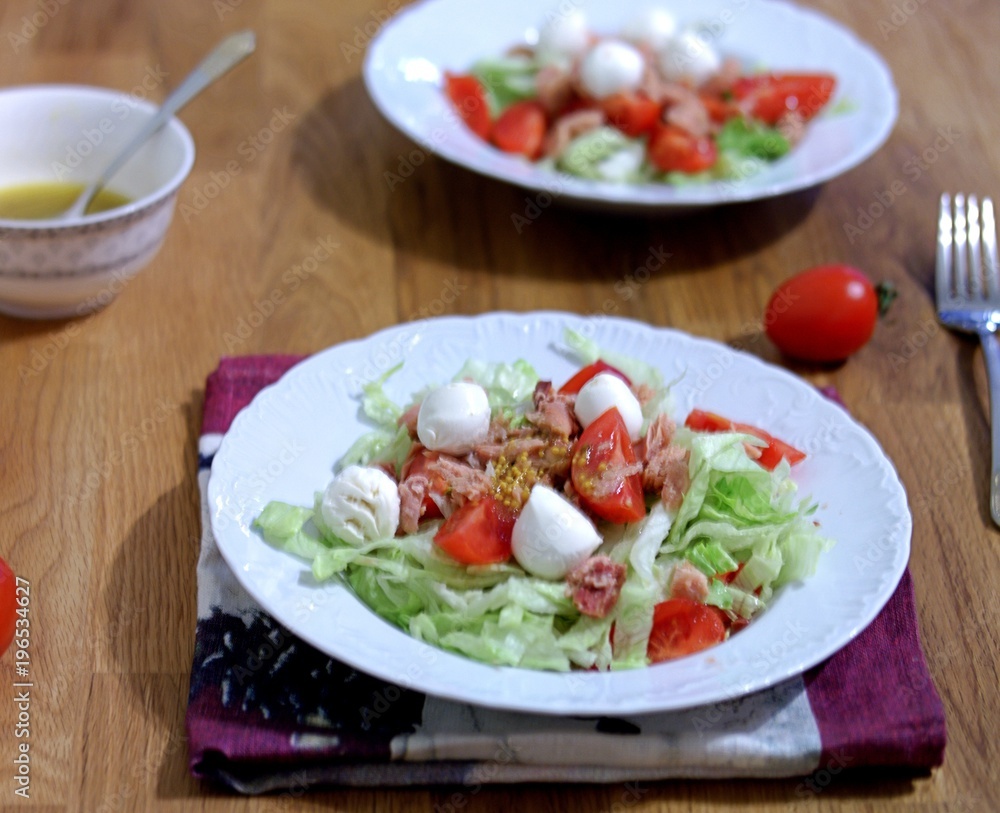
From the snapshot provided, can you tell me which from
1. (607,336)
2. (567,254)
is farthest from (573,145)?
(607,336)

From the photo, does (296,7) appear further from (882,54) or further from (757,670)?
(757,670)

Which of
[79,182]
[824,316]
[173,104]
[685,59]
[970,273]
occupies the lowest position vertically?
[970,273]

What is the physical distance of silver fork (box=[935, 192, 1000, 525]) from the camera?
2477 millimetres

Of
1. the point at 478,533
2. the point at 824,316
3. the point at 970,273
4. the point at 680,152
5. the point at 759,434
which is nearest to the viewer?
the point at 478,533

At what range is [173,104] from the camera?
2.48 metres

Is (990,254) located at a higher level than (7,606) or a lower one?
lower

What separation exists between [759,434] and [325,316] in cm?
107

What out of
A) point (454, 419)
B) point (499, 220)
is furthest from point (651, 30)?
point (454, 419)

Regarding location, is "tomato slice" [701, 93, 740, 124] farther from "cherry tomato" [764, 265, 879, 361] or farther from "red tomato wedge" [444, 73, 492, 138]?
"cherry tomato" [764, 265, 879, 361]

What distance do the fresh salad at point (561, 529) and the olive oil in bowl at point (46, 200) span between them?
42.0 inches

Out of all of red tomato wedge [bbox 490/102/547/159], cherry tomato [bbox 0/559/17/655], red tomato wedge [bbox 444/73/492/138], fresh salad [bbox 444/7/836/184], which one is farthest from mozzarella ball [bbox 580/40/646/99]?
cherry tomato [bbox 0/559/17/655]

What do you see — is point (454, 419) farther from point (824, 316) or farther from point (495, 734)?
point (824, 316)

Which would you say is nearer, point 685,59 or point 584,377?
point 584,377

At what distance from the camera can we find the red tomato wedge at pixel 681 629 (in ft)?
5.07
